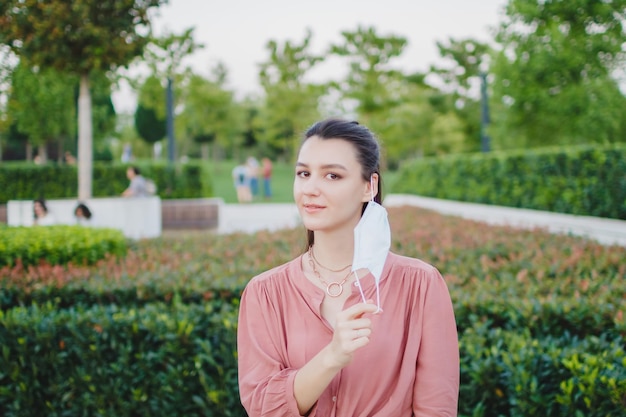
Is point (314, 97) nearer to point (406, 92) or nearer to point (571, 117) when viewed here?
point (406, 92)

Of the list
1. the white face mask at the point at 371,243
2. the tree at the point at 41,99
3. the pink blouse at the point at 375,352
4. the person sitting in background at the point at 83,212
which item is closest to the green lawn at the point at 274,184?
the tree at the point at 41,99

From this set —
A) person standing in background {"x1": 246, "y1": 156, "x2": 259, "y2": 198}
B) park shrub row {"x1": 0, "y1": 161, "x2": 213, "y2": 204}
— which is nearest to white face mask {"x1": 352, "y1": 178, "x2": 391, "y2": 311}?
park shrub row {"x1": 0, "y1": 161, "x2": 213, "y2": 204}

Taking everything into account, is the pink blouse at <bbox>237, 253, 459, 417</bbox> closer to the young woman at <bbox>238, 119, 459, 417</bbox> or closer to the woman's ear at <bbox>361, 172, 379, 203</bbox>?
the young woman at <bbox>238, 119, 459, 417</bbox>

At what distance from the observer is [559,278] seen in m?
4.87

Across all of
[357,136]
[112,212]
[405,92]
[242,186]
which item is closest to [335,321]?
[357,136]

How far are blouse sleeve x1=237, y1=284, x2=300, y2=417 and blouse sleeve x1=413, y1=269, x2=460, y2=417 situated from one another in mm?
341

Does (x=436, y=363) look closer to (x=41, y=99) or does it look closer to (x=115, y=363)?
(x=115, y=363)

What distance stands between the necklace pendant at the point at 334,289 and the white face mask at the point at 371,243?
212 mm

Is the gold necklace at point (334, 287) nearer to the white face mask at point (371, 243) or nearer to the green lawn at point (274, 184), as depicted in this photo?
the white face mask at point (371, 243)

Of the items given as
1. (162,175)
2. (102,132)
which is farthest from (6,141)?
(162,175)

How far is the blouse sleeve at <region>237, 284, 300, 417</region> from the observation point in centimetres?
153

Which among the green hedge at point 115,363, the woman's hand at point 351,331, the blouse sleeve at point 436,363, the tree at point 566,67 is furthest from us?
the tree at point 566,67

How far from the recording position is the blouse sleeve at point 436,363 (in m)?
1.56

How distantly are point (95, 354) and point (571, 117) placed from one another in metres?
13.7
